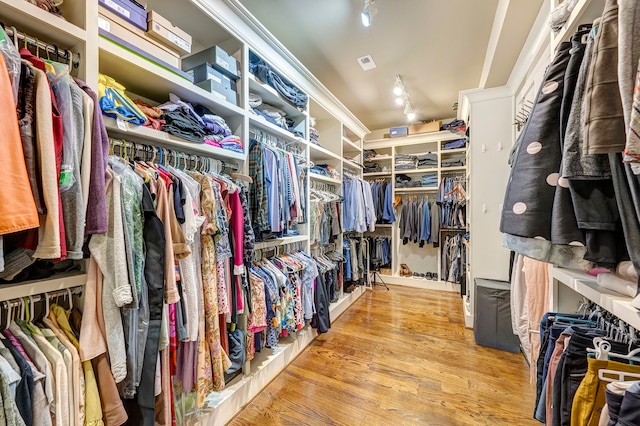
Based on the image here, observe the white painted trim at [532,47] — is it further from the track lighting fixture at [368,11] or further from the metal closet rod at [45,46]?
the metal closet rod at [45,46]

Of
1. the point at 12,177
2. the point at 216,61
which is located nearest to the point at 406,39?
the point at 216,61

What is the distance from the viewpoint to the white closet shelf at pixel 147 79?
120 centimetres

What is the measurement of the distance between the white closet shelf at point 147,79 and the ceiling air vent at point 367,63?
5.55 ft

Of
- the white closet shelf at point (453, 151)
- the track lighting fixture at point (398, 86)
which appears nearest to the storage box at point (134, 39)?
the track lighting fixture at point (398, 86)

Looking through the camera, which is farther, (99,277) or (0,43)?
(99,277)

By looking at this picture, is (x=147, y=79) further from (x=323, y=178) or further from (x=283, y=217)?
(x=323, y=178)

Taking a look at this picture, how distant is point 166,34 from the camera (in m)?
1.39

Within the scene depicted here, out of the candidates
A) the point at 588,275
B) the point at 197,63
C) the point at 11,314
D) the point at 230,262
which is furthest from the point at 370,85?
the point at 11,314

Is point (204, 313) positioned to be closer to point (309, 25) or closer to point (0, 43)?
point (0, 43)

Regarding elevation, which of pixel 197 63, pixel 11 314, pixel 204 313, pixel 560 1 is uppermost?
pixel 197 63

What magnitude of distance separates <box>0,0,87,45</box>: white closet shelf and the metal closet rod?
0.09 feet

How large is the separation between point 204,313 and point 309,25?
2.38 m

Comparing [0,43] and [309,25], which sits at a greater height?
[309,25]

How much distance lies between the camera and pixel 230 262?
1611mm
